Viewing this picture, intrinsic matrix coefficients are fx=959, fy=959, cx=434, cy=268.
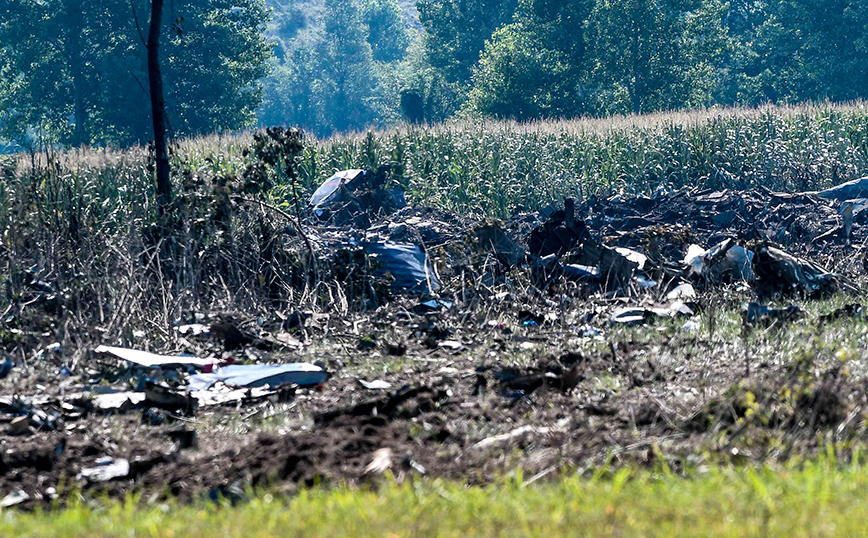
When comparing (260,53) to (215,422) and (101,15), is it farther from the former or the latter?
(215,422)

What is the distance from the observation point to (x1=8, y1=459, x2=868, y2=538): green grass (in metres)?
3.54

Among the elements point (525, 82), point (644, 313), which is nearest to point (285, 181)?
point (644, 313)

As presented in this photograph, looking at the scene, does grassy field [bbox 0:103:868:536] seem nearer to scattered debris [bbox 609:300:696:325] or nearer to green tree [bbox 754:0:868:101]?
scattered debris [bbox 609:300:696:325]

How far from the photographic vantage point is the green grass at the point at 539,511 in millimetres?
3545

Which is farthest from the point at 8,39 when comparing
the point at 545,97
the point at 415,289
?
the point at 415,289

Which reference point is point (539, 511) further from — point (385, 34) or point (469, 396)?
point (385, 34)

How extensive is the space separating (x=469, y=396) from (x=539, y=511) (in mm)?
2370

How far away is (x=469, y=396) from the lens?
240 inches

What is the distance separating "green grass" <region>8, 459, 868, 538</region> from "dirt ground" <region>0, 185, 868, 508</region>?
0.31m

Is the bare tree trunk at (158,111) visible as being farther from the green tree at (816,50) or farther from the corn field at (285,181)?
the green tree at (816,50)

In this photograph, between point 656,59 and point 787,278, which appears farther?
point 656,59

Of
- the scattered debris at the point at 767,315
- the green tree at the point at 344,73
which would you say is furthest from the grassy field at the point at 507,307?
the green tree at the point at 344,73

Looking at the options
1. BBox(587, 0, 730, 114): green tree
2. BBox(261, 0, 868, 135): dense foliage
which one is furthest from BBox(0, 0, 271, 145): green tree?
BBox(587, 0, 730, 114): green tree

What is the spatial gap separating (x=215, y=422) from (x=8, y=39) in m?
40.4
